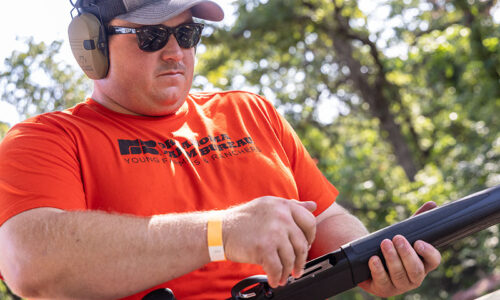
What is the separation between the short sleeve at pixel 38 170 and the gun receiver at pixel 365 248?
56cm

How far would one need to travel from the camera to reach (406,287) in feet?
5.10

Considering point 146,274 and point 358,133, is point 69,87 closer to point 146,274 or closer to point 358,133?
point 146,274

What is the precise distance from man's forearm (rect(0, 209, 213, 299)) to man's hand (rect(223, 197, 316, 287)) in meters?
0.10

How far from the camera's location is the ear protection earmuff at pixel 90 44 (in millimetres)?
1926

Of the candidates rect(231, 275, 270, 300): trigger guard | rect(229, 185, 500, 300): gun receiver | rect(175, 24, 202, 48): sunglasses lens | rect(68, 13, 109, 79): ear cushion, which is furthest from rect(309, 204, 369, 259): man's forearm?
rect(68, 13, 109, 79): ear cushion

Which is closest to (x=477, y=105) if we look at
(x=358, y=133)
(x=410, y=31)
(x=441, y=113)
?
(x=410, y=31)

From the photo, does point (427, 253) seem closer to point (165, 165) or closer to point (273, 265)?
point (273, 265)

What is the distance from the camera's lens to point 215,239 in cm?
123

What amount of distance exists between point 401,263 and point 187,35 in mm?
1135

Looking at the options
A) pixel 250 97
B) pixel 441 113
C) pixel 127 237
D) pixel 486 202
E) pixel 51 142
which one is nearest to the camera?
pixel 127 237

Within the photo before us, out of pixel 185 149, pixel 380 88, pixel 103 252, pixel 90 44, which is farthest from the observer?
pixel 380 88

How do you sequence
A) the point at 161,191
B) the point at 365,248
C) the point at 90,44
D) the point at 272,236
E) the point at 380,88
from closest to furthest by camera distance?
the point at 272,236 < the point at 365,248 < the point at 161,191 < the point at 90,44 < the point at 380,88

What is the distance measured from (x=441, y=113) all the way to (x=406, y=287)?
995 cm

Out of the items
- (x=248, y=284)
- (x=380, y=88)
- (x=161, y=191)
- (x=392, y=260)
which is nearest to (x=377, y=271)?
(x=392, y=260)
